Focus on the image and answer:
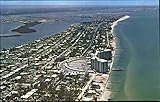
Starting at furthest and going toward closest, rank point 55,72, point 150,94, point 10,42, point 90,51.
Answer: point 10,42, point 90,51, point 55,72, point 150,94

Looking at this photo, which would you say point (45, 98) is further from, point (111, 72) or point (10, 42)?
point (10, 42)

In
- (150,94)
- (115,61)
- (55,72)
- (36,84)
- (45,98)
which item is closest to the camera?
(45,98)

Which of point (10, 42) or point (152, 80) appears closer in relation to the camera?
point (152, 80)

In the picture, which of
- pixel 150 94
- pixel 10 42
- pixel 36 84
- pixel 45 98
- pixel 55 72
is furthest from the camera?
pixel 10 42

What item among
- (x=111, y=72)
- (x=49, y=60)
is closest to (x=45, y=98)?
(x=111, y=72)

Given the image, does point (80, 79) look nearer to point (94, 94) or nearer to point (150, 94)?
point (94, 94)

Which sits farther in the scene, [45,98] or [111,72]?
[111,72]

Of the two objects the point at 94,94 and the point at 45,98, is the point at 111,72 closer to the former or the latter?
the point at 94,94

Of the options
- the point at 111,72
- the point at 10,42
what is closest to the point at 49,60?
the point at 111,72

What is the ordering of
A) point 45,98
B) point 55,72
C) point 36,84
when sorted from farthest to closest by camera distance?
1. point 55,72
2. point 36,84
3. point 45,98
